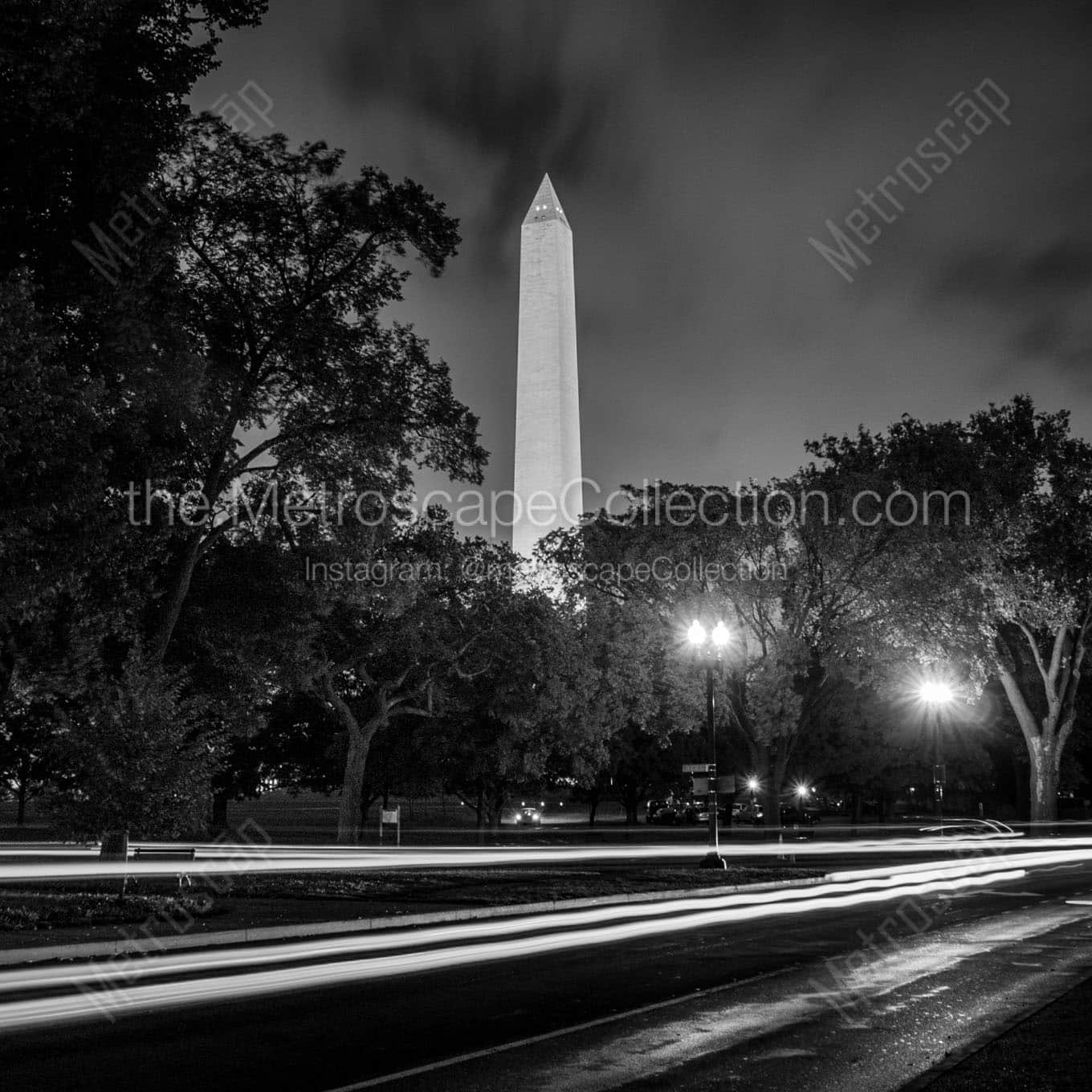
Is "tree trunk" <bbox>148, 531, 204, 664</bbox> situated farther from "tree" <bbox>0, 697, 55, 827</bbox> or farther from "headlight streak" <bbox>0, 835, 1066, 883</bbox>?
"tree" <bbox>0, 697, 55, 827</bbox>

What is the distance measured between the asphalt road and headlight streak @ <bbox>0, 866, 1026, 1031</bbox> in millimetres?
278

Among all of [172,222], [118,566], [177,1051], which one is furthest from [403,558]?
[177,1051]

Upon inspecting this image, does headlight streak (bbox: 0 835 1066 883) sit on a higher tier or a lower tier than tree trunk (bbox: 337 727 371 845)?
lower

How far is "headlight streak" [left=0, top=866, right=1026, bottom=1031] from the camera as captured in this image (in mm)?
9625

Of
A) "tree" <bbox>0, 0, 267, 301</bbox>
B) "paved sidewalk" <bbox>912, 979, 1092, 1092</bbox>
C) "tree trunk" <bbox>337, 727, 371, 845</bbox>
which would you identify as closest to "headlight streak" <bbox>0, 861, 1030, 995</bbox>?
"paved sidewalk" <bbox>912, 979, 1092, 1092</bbox>

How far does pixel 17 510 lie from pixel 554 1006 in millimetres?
12644

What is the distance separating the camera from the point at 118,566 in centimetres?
2505

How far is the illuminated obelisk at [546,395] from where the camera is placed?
57688 mm

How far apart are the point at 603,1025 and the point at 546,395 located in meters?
50.1

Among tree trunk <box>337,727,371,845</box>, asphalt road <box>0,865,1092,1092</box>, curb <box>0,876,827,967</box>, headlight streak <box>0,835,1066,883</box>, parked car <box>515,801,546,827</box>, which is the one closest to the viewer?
asphalt road <box>0,865,1092,1092</box>

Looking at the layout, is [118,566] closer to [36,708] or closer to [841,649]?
[36,708]

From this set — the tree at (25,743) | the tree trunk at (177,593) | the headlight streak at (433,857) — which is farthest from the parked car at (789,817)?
the tree trunk at (177,593)

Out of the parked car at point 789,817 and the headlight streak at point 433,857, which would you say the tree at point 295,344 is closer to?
the headlight streak at point 433,857

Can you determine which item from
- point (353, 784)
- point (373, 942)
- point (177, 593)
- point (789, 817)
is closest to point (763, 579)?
point (353, 784)
